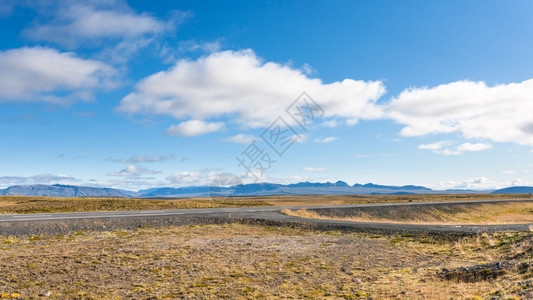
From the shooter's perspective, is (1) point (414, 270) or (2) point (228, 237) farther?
(2) point (228, 237)

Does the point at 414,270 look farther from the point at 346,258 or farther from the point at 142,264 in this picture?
the point at 142,264

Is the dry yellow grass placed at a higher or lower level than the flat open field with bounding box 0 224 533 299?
lower

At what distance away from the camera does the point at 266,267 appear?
12328 mm

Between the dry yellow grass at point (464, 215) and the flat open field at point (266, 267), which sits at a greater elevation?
the flat open field at point (266, 267)

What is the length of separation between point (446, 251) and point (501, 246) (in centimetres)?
247

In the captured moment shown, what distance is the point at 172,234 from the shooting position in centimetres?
2084

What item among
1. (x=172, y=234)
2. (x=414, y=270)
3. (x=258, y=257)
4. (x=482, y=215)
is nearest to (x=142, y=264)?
(x=258, y=257)

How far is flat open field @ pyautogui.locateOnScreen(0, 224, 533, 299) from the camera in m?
9.34

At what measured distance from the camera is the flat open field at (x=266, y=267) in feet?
30.6

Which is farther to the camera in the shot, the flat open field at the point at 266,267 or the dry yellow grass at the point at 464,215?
the dry yellow grass at the point at 464,215

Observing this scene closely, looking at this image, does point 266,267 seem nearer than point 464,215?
Yes

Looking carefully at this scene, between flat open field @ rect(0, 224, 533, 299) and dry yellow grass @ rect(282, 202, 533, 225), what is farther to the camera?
dry yellow grass @ rect(282, 202, 533, 225)

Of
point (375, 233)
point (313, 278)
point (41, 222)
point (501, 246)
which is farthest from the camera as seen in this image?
point (41, 222)

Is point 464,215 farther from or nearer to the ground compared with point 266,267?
nearer to the ground
